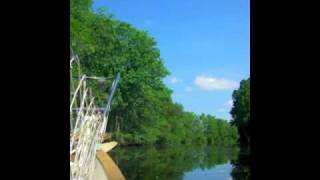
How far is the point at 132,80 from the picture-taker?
93.9 feet

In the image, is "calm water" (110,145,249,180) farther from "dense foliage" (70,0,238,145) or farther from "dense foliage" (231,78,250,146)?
"dense foliage" (231,78,250,146)

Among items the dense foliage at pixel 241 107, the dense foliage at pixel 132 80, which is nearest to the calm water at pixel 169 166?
the dense foliage at pixel 132 80

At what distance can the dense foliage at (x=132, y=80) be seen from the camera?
21.7 m

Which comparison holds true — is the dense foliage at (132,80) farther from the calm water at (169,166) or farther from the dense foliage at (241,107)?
the dense foliage at (241,107)

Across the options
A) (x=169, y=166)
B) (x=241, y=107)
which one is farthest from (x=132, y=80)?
(x=241, y=107)

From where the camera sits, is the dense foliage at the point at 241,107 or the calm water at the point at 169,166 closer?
the calm water at the point at 169,166

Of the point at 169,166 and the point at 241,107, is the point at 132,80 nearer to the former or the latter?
the point at 169,166

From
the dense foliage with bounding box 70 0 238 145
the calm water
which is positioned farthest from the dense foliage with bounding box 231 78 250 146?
the dense foliage with bounding box 70 0 238 145

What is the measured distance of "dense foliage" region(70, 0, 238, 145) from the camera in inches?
856

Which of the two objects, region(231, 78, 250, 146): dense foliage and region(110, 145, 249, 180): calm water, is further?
region(231, 78, 250, 146): dense foliage
